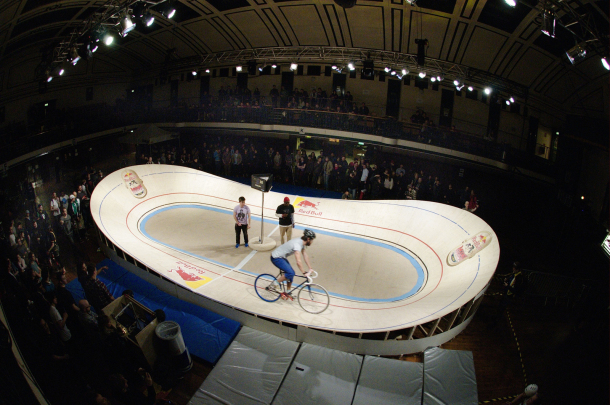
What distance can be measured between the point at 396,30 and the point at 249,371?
1269cm

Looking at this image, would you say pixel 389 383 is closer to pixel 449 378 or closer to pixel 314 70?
pixel 449 378

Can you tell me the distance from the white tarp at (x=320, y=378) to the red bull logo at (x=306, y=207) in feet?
20.1

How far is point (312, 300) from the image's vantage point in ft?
23.3

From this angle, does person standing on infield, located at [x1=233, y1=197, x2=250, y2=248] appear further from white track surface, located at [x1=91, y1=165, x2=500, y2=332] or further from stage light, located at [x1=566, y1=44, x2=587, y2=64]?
stage light, located at [x1=566, y1=44, x2=587, y2=64]

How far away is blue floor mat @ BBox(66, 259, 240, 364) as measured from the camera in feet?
20.0

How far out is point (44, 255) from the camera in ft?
26.6

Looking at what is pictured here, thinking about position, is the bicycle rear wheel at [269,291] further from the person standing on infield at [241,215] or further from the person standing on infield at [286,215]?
the person standing on infield at [241,215]

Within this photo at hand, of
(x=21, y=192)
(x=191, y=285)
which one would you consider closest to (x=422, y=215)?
(x=191, y=285)

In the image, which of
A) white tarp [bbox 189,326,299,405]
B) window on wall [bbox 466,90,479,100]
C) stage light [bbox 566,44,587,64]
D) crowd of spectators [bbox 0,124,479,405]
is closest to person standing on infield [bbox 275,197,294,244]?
white tarp [bbox 189,326,299,405]

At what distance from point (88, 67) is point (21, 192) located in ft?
39.0

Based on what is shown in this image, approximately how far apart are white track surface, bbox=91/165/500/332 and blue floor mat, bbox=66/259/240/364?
0.41 metres

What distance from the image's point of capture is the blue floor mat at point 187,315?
609 centimetres

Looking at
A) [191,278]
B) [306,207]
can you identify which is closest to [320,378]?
[191,278]

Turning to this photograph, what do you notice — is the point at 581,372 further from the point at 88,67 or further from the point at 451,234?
the point at 88,67
